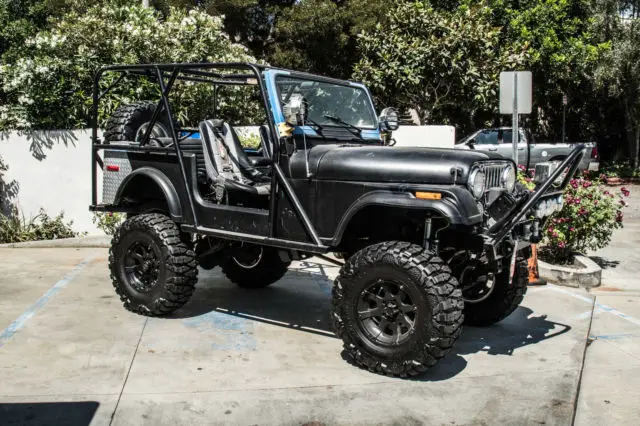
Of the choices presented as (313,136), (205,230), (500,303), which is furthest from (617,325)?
(205,230)

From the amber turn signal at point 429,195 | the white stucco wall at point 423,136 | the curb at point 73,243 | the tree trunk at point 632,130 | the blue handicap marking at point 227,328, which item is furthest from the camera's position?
the tree trunk at point 632,130

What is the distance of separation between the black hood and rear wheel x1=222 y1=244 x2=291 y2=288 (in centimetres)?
200

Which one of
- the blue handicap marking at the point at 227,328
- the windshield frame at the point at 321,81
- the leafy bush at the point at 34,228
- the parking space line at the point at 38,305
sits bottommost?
the blue handicap marking at the point at 227,328

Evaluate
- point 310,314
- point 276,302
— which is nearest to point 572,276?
point 310,314

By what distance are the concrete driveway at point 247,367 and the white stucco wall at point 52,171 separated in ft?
11.3

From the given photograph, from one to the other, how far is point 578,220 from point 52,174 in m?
7.43

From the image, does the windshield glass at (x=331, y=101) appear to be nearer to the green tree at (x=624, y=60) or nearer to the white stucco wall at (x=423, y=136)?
the white stucco wall at (x=423, y=136)

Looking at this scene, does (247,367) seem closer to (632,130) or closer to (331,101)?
(331,101)

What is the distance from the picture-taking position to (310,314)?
681 cm

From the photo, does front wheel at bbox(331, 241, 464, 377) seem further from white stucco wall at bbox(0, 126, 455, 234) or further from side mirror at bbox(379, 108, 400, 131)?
white stucco wall at bbox(0, 126, 455, 234)

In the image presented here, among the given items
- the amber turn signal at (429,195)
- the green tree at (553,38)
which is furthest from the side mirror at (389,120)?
the green tree at (553,38)

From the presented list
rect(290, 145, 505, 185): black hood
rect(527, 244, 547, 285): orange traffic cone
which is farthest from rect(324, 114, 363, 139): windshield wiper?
rect(527, 244, 547, 285): orange traffic cone

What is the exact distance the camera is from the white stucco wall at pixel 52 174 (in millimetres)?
10828

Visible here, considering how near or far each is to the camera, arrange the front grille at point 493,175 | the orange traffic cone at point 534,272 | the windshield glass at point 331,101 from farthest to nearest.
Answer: the orange traffic cone at point 534,272
the windshield glass at point 331,101
the front grille at point 493,175
